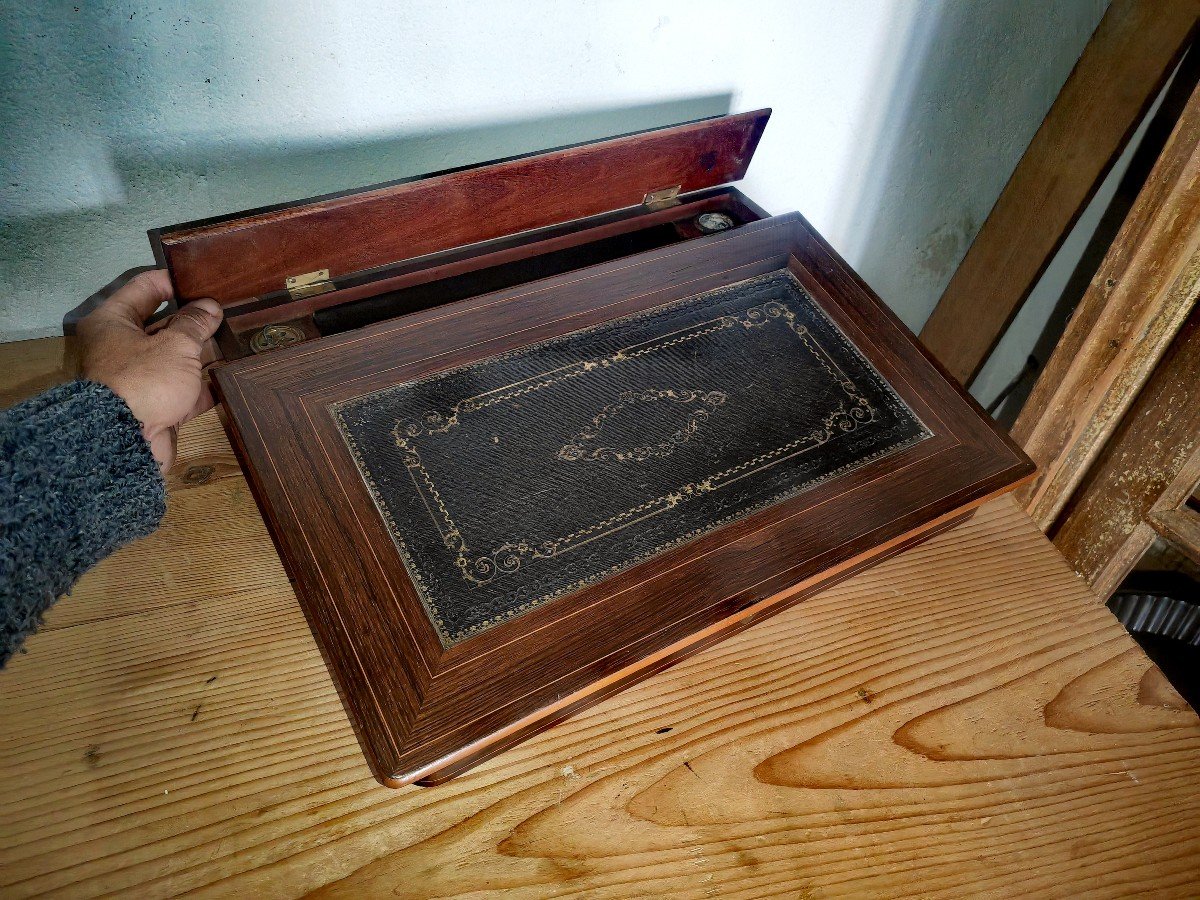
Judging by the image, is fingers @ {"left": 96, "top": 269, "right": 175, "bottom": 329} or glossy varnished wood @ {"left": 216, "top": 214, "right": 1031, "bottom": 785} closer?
glossy varnished wood @ {"left": 216, "top": 214, "right": 1031, "bottom": 785}

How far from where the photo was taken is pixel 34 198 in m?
0.88

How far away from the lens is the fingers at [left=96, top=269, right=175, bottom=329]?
2.91ft

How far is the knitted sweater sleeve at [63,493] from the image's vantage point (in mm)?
688

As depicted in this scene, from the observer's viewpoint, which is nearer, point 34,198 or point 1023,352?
point 34,198

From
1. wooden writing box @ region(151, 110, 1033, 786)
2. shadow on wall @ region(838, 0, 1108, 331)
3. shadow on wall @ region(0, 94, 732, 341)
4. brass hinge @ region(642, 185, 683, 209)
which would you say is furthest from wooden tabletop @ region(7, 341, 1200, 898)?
shadow on wall @ region(838, 0, 1108, 331)

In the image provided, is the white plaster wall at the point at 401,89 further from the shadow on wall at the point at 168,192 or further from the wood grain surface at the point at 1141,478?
the wood grain surface at the point at 1141,478

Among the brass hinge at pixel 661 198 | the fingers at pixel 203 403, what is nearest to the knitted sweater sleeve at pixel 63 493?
the fingers at pixel 203 403

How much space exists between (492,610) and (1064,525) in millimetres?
1039

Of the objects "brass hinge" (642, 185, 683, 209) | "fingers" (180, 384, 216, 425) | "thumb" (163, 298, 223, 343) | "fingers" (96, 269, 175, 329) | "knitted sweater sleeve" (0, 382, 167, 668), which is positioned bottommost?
"knitted sweater sleeve" (0, 382, 167, 668)

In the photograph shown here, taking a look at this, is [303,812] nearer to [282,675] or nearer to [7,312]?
[282,675]

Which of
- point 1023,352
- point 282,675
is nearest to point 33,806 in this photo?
point 282,675

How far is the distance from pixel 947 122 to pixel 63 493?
1.42 meters

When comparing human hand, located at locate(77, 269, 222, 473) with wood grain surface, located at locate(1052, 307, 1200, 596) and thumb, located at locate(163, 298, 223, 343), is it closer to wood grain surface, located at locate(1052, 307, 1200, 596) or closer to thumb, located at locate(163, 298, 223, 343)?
thumb, located at locate(163, 298, 223, 343)

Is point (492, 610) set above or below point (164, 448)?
above
